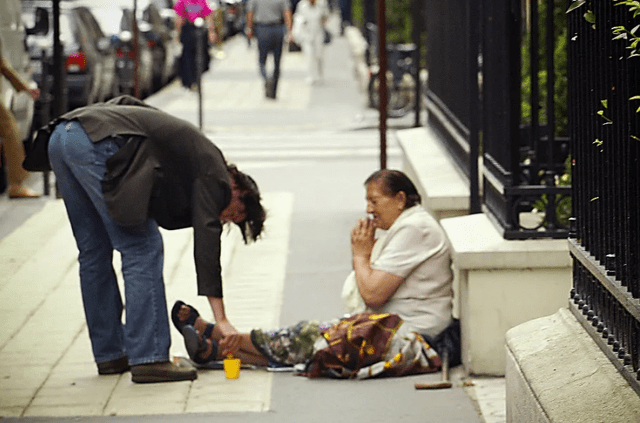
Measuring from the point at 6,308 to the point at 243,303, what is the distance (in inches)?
53.1

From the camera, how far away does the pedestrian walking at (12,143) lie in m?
11.6

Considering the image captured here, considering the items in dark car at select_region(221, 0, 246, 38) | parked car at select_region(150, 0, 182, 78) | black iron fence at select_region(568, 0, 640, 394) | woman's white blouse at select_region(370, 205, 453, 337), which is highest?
black iron fence at select_region(568, 0, 640, 394)

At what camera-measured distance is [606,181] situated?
413 centimetres

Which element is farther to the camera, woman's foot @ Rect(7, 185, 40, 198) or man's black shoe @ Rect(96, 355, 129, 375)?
woman's foot @ Rect(7, 185, 40, 198)

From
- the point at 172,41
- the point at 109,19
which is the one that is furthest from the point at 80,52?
the point at 172,41

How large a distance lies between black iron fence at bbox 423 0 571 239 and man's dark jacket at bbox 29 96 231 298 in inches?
53.4

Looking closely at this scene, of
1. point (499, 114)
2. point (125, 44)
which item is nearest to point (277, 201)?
point (499, 114)

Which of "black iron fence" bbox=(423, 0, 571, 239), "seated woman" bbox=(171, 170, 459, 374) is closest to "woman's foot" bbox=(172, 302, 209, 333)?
"seated woman" bbox=(171, 170, 459, 374)

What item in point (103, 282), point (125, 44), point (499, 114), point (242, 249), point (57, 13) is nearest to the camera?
point (103, 282)

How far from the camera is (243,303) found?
25.5 feet

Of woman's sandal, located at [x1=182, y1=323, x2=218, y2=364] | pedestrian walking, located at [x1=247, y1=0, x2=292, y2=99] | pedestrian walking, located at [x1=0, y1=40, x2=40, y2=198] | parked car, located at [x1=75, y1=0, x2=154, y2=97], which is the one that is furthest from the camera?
pedestrian walking, located at [x1=247, y1=0, x2=292, y2=99]

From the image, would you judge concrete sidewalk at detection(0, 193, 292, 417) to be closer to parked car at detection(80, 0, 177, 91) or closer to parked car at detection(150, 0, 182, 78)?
parked car at detection(80, 0, 177, 91)

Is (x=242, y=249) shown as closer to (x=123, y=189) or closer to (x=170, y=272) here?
(x=170, y=272)

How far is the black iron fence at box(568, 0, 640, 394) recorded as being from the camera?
3.77m
